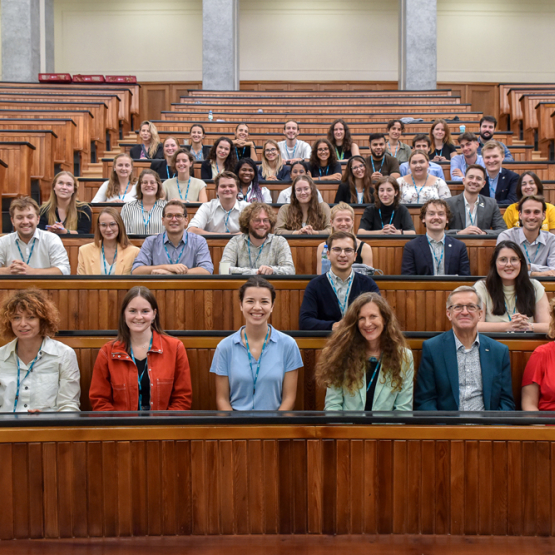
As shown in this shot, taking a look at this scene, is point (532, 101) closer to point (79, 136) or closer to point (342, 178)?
point (342, 178)

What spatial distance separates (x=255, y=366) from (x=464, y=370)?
64 cm

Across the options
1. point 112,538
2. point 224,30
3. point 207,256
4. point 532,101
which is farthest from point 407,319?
point 224,30

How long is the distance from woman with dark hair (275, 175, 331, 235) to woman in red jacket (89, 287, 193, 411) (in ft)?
4.72

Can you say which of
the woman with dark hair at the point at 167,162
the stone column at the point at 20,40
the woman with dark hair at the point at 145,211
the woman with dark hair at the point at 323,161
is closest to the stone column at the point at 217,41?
the stone column at the point at 20,40

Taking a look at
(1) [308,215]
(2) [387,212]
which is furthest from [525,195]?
(1) [308,215]

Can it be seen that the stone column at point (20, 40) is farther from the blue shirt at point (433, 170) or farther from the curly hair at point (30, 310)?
the curly hair at point (30, 310)

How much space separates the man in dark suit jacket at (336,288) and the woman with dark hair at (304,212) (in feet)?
3.11

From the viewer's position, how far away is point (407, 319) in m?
2.51

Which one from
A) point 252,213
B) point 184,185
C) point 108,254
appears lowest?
point 108,254

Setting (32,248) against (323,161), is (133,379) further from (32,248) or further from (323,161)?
(323,161)

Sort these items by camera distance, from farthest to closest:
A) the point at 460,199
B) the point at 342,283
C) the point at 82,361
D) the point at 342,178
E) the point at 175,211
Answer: the point at 342,178
the point at 460,199
the point at 175,211
the point at 342,283
the point at 82,361

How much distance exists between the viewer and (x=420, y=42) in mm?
7828

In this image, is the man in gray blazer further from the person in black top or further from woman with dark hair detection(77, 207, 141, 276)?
woman with dark hair detection(77, 207, 141, 276)

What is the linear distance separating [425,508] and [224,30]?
738cm
